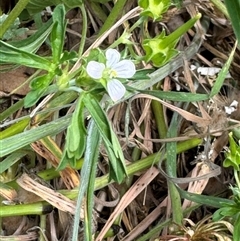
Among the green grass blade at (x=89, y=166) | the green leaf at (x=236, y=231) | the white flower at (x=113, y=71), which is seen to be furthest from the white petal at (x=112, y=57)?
the green leaf at (x=236, y=231)

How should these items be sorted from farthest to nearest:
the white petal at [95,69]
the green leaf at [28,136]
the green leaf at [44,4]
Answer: the green leaf at [44,4] → the green leaf at [28,136] → the white petal at [95,69]

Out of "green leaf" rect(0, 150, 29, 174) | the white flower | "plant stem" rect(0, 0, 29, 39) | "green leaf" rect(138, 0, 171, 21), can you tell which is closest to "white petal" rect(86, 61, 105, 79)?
the white flower

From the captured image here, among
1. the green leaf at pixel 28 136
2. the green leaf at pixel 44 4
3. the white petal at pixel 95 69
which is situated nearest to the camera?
the white petal at pixel 95 69

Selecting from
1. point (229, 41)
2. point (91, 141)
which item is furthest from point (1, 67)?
point (229, 41)

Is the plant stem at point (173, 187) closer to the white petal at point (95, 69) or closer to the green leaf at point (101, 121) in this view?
the green leaf at point (101, 121)

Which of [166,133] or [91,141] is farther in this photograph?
[166,133]

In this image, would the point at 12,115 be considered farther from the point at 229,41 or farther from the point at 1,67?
the point at 229,41

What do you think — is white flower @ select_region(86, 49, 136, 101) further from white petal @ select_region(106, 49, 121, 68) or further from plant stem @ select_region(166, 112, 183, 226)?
plant stem @ select_region(166, 112, 183, 226)

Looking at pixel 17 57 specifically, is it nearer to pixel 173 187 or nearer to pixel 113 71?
pixel 113 71
